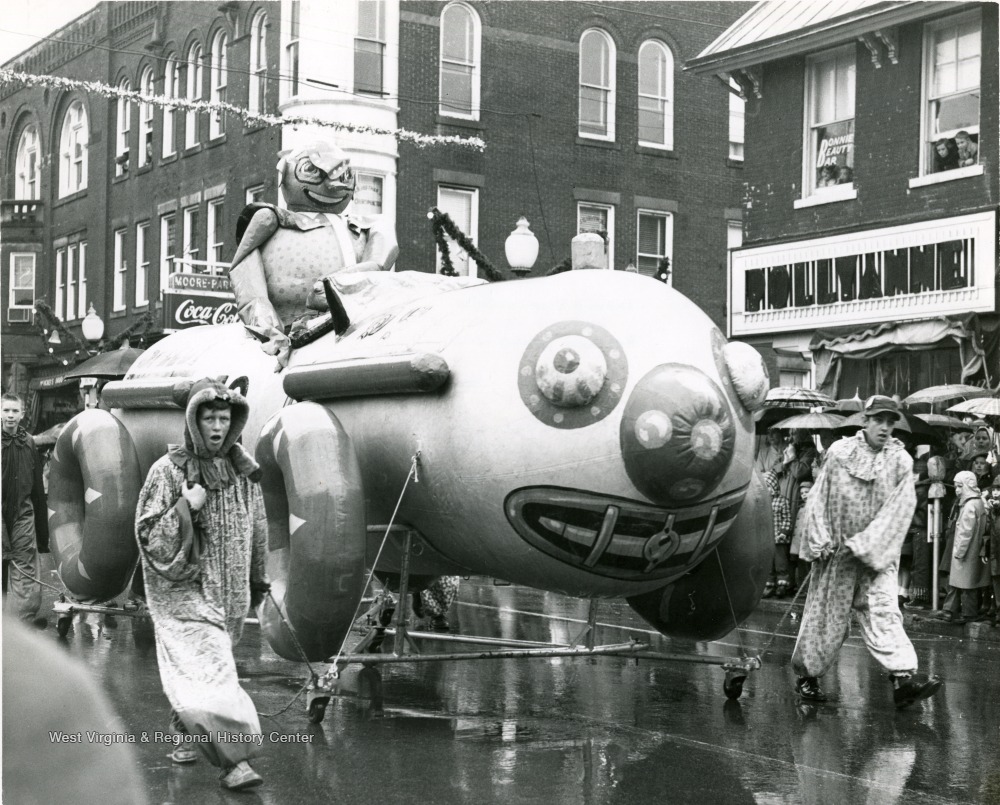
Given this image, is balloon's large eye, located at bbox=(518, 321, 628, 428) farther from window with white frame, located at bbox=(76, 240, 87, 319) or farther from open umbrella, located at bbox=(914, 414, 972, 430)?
window with white frame, located at bbox=(76, 240, 87, 319)

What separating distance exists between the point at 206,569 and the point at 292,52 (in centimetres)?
1895

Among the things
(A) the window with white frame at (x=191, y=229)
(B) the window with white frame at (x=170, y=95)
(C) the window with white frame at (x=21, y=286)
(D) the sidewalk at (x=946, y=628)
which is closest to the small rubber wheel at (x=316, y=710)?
(D) the sidewalk at (x=946, y=628)

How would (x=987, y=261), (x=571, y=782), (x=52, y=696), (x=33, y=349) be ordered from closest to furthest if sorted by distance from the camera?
(x=52, y=696) < (x=571, y=782) < (x=987, y=261) < (x=33, y=349)

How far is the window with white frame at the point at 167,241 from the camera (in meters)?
29.2

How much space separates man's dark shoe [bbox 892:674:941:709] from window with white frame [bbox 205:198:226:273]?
21.5m

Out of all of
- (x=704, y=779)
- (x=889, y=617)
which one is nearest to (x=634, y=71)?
(x=889, y=617)

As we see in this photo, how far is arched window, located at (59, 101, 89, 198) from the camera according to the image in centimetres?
2755

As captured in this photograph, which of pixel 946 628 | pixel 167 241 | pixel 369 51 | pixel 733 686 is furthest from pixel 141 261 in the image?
pixel 733 686

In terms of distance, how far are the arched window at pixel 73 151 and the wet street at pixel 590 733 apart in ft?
62.1

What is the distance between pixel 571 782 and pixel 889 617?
286 centimetres

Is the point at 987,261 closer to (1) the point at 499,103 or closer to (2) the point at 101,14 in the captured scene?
(1) the point at 499,103

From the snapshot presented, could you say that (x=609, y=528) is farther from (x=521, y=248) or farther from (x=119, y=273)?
(x=119, y=273)

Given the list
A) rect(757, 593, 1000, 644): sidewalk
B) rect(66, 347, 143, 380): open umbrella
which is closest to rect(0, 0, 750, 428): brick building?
rect(66, 347, 143, 380): open umbrella

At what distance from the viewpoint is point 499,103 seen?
25.5m
